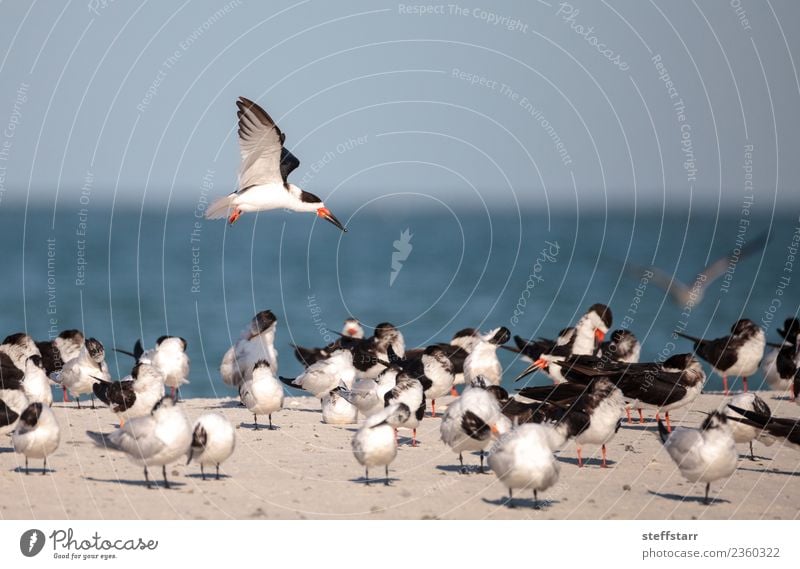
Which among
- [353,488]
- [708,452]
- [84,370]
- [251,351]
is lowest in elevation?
[353,488]

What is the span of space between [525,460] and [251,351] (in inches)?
318

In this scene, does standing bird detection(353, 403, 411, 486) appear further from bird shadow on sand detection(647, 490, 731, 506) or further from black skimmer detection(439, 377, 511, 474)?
bird shadow on sand detection(647, 490, 731, 506)

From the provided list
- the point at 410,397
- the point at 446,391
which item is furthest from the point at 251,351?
the point at 410,397

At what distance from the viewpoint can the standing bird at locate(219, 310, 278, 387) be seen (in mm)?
19469

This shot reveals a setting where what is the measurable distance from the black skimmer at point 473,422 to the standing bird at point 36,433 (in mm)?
4427

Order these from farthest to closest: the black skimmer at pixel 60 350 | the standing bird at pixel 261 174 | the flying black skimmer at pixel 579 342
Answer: the black skimmer at pixel 60 350 < the flying black skimmer at pixel 579 342 < the standing bird at pixel 261 174

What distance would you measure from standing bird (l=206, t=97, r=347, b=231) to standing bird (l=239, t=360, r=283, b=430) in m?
2.72

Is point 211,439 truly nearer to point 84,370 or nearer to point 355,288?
point 84,370

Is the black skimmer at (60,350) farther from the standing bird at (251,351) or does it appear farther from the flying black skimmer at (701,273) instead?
the flying black skimmer at (701,273)

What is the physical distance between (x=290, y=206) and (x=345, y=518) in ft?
25.6

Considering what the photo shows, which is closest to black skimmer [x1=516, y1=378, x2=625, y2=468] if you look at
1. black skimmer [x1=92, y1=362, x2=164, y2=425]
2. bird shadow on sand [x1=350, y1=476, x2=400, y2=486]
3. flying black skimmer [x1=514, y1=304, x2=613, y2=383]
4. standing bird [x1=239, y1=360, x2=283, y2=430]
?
Result: bird shadow on sand [x1=350, y1=476, x2=400, y2=486]

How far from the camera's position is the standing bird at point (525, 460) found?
12.4 m

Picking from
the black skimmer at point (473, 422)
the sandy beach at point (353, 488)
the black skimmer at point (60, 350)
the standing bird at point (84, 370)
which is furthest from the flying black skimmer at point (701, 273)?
the black skimmer at point (60, 350)

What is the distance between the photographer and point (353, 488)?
13562 mm
